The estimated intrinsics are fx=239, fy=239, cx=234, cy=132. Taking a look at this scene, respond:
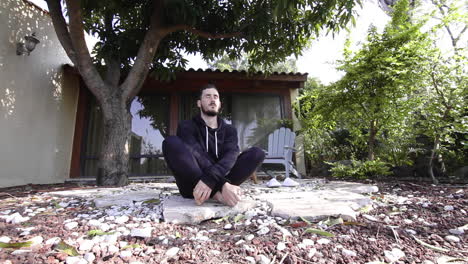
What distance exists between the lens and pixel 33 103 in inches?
171

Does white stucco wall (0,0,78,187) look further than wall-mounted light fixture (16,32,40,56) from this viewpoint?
No

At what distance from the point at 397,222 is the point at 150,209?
1.55 m

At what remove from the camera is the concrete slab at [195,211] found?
1412mm

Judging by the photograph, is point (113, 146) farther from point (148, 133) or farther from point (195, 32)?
point (148, 133)

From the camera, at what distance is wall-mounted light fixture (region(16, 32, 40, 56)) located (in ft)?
13.0

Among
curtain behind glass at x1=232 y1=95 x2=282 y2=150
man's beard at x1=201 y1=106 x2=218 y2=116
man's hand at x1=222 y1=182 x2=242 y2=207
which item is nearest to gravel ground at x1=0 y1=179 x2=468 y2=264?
man's hand at x1=222 y1=182 x2=242 y2=207

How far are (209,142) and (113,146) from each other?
194 centimetres

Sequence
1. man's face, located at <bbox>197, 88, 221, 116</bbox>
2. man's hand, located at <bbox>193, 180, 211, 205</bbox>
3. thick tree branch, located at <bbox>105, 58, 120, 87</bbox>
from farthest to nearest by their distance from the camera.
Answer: thick tree branch, located at <bbox>105, 58, 120, 87</bbox>, man's face, located at <bbox>197, 88, 221, 116</bbox>, man's hand, located at <bbox>193, 180, 211, 205</bbox>

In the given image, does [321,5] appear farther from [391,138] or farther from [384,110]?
[391,138]

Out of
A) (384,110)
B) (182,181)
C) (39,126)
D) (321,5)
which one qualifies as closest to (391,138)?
(384,110)

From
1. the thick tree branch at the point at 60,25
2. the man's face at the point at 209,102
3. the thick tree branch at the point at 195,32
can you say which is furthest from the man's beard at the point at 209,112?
the thick tree branch at the point at 60,25

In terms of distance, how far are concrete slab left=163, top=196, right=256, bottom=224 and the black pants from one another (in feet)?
0.44

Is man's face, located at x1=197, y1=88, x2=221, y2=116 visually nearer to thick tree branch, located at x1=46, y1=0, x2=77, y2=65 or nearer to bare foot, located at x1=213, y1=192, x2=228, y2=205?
bare foot, located at x1=213, y1=192, x2=228, y2=205

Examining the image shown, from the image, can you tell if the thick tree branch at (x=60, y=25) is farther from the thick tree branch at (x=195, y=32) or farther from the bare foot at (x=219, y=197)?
the bare foot at (x=219, y=197)
